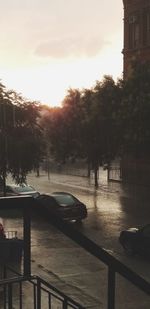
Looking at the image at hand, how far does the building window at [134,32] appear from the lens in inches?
2014

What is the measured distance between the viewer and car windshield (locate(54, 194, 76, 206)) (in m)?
25.4

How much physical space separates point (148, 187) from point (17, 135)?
53.7ft

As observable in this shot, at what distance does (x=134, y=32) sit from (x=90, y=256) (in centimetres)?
3695

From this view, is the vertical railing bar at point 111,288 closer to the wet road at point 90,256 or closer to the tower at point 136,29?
the wet road at point 90,256

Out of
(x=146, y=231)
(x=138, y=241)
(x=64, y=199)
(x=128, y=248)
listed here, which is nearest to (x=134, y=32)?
(x=64, y=199)

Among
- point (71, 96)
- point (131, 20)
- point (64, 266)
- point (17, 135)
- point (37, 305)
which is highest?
point (131, 20)

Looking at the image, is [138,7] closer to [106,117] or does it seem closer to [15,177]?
[106,117]

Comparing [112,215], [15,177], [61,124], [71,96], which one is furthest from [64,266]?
[71,96]

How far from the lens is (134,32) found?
51.9m

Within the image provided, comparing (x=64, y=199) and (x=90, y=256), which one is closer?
(x=90, y=256)

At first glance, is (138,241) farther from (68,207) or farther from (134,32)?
(134,32)

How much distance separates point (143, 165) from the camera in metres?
45.7

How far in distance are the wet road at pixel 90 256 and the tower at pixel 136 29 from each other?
17.3m

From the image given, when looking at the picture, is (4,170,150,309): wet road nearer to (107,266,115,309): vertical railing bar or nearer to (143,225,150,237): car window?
(107,266,115,309): vertical railing bar
